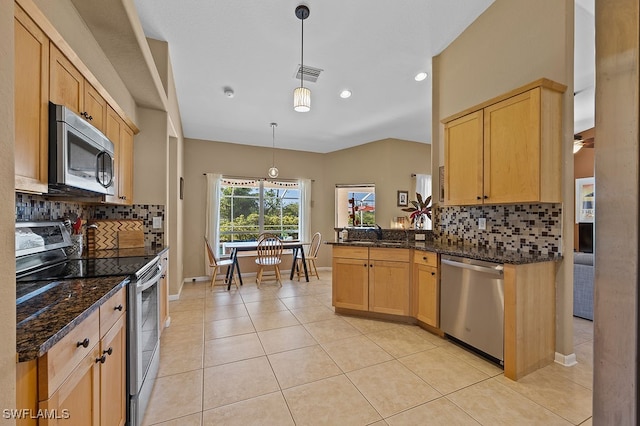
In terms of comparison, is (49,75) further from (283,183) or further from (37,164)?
(283,183)

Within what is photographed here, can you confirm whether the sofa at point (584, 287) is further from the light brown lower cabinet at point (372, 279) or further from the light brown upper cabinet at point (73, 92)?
the light brown upper cabinet at point (73, 92)

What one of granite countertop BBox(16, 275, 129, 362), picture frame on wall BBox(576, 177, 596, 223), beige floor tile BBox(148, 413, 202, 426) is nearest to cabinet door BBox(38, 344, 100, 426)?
granite countertop BBox(16, 275, 129, 362)

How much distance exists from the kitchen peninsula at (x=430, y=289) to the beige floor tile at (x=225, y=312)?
1201mm

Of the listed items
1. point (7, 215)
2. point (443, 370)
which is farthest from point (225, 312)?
point (7, 215)

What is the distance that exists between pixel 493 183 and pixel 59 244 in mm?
3491

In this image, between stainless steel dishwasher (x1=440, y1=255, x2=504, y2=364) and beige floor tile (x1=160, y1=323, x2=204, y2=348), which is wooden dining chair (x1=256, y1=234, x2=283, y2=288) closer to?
beige floor tile (x1=160, y1=323, x2=204, y2=348)

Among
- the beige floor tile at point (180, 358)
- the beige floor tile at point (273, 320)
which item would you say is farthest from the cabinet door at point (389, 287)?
the beige floor tile at point (180, 358)

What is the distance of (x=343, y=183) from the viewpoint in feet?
20.4

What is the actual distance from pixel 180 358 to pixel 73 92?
2.10 m

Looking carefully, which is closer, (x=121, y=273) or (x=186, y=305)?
(x=121, y=273)

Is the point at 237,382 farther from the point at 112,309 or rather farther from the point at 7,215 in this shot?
the point at 7,215

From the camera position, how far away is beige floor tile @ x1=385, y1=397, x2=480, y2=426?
5.27ft

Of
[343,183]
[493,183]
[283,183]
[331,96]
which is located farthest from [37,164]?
[343,183]

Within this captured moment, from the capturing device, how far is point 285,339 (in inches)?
106
